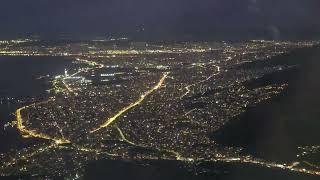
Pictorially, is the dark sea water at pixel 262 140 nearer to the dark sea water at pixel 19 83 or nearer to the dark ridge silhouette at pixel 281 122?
the dark ridge silhouette at pixel 281 122

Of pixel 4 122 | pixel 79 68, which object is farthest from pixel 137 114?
pixel 79 68

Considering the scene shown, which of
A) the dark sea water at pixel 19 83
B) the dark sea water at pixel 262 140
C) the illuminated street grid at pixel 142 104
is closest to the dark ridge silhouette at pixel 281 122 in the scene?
the dark sea water at pixel 262 140

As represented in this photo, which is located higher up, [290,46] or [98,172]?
[290,46]

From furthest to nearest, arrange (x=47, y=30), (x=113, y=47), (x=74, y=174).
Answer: (x=47, y=30) < (x=113, y=47) < (x=74, y=174)

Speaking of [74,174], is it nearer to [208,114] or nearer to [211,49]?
[208,114]

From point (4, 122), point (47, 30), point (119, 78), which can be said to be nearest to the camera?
point (4, 122)

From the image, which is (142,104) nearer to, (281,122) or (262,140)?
(281,122)

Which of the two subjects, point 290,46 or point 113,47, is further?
point 113,47
